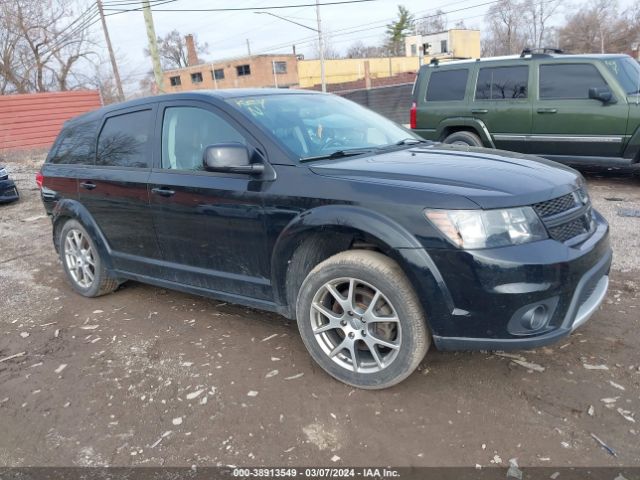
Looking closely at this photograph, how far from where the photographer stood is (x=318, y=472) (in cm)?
244

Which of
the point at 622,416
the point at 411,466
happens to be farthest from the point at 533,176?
the point at 411,466

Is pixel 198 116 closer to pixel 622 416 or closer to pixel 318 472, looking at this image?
pixel 318 472

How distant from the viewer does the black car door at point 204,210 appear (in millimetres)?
3363

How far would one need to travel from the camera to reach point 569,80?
7.48 metres

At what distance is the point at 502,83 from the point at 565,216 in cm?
597

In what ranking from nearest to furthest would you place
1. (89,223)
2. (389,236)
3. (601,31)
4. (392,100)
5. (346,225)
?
(389,236), (346,225), (89,223), (392,100), (601,31)

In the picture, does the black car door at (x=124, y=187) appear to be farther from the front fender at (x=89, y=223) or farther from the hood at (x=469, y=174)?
the hood at (x=469, y=174)

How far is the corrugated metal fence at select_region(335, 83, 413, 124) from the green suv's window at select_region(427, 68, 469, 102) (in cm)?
1064

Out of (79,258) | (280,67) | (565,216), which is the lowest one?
(79,258)

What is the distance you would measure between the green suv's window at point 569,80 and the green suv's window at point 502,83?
0.27m

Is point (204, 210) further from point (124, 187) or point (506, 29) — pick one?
point (506, 29)

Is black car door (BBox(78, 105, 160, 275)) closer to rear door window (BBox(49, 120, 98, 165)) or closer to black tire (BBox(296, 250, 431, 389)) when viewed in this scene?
rear door window (BBox(49, 120, 98, 165))

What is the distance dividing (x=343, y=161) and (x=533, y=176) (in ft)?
3.69

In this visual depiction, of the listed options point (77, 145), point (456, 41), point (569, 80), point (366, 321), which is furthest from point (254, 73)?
point (366, 321)
